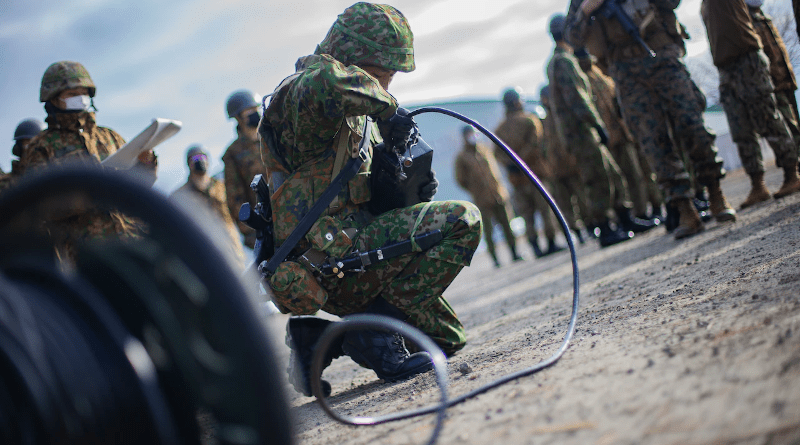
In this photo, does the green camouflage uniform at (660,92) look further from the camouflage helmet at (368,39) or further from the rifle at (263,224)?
the rifle at (263,224)

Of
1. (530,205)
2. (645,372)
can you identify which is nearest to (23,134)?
(530,205)

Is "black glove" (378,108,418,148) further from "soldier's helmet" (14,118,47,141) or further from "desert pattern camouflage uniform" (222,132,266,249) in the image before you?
"soldier's helmet" (14,118,47,141)

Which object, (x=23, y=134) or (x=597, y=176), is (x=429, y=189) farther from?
(x=23, y=134)

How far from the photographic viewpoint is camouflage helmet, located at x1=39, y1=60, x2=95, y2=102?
11.2 ft

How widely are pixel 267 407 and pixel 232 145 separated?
4.50 meters

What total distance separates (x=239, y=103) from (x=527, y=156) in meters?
3.85

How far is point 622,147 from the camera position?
6.06m

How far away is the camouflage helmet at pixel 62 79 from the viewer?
342 cm

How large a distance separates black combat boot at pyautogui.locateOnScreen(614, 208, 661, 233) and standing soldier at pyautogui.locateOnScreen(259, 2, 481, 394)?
3.68 meters

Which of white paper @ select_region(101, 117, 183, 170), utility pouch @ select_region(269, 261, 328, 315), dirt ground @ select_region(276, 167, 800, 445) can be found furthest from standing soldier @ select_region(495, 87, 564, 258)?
utility pouch @ select_region(269, 261, 328, 315)

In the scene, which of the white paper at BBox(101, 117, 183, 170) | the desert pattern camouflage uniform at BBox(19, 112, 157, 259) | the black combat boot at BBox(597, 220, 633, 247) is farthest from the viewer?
the black combat boot at BBox(597, 220, 633, 247)

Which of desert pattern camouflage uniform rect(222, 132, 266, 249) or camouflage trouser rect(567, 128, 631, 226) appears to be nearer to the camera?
desert pattern camouflage uniform rect(222, 132, 266, 249)

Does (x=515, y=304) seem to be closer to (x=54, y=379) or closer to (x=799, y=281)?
A: (x=799, y=281)

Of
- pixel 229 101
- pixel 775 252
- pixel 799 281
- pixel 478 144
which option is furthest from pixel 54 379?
pixel 478 144
